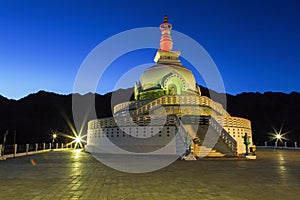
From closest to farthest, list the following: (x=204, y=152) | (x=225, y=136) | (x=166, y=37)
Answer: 1. (x=204, y=152)
2. (x=225, y=136)
3. (x=166, y=37)

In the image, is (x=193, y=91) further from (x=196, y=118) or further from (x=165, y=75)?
(x=196, y=118)

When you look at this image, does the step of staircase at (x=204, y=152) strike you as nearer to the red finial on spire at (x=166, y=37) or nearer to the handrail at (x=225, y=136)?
the handrail at (x=225, y=136)

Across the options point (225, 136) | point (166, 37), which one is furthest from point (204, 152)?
point (166, 37)

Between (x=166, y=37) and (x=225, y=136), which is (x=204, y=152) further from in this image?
(x=166, y=37)

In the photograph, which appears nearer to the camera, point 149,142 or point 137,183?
point 137,183

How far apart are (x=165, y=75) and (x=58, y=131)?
6152 cm

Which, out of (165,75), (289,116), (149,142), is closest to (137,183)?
(149,142)

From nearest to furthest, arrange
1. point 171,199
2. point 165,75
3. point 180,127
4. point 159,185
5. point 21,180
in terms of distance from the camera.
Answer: point 171,199
point 159,185
point 21,180
point 180,127
point 165,75

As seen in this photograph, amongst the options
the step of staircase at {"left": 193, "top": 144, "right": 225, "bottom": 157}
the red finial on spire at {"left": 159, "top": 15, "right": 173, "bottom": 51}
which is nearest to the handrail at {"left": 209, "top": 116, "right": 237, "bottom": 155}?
the step of staircase at {"left": 193, "top": 144, "right": 225, "bottom": 157}

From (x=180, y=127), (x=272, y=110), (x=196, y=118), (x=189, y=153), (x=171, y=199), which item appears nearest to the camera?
(x=171, y=199)

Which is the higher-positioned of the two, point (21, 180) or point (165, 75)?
point (165, 75)

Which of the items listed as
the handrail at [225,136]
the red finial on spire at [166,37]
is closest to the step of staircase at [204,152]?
the handrail at [225,136]

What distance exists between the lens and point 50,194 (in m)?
7.25

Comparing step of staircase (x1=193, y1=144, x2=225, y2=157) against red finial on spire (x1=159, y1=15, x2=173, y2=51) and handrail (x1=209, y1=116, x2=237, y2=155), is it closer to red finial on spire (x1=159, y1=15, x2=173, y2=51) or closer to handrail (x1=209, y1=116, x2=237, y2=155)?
handrail (x1=209, y1=116, x2=237, y2=155)
